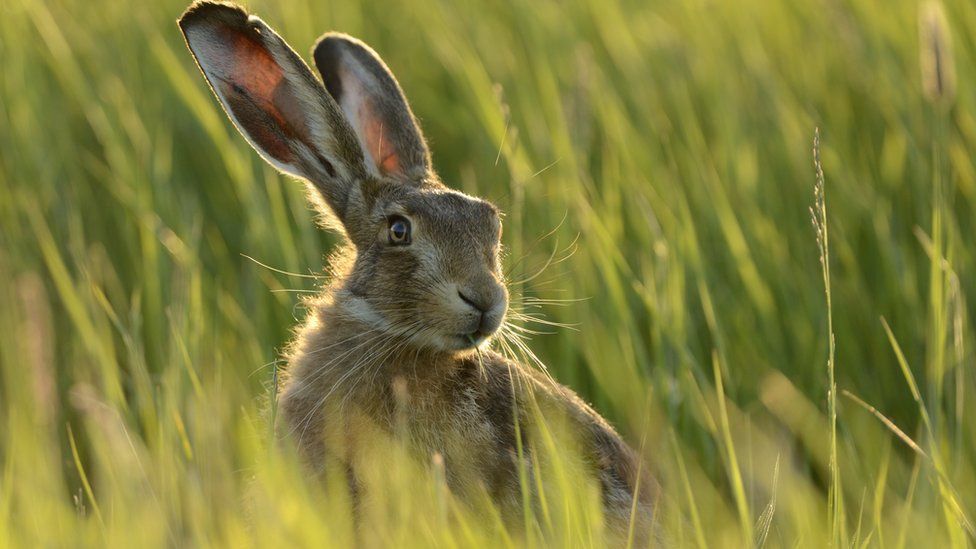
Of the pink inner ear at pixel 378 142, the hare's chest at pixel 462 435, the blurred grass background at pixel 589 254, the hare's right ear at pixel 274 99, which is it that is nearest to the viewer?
the blurred grass background at pixel 589 254

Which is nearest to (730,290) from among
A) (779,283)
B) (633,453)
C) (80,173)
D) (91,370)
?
(779,283)

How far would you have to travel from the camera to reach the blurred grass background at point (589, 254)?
2.93 metres

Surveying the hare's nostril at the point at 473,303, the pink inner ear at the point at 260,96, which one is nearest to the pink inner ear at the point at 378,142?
the pink inner ear at the point at 260,96

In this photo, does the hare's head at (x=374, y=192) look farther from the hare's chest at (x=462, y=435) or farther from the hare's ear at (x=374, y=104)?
the hare's chest at (x=462, y=435)

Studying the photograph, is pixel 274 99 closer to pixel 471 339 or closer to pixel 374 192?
pixel 374 192

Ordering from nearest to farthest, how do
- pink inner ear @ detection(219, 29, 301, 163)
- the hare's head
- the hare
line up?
the hare
the hare's head
pink inner ear @ detection(219, 29, 301, 163)

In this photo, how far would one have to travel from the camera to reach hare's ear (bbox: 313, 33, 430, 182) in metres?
3.86

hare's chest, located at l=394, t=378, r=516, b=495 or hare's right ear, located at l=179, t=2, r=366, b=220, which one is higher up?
hare's right ear, located at l=179, t=2, r=366, b=220

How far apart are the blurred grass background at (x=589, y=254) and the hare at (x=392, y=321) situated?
17cm

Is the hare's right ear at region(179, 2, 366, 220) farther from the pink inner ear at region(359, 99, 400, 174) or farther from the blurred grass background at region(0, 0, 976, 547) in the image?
the blurred grass background at region(0, 0, 976, 547)

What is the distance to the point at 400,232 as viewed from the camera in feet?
11.2

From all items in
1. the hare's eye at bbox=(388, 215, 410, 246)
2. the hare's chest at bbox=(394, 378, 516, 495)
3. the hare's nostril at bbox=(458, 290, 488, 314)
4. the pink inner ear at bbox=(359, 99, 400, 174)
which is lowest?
the hare's chest at bbox=(394, 378, 516, 495)

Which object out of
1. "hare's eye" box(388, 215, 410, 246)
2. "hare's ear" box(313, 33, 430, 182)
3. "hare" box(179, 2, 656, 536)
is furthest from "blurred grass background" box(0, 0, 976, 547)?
"hare's eye" box(388, 215, 410, 246)

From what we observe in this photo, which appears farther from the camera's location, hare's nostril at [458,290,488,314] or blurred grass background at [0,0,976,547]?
hare's nostril at [458,290,488,314]
